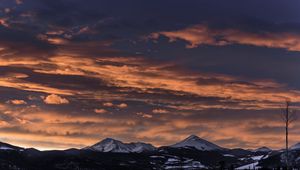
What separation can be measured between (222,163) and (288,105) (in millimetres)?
20942

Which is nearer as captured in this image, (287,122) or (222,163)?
(287,122)

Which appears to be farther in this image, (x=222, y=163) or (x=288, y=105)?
(x=222, y=163)

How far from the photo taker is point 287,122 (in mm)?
80500

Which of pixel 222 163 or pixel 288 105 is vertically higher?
pixel 288 105

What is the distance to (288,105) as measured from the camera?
267 ft

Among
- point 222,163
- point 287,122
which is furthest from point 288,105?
point 222,163

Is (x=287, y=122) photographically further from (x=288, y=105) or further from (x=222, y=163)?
(x=222, y=163)

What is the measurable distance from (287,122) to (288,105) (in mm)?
2802

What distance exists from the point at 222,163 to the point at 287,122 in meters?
20.3
